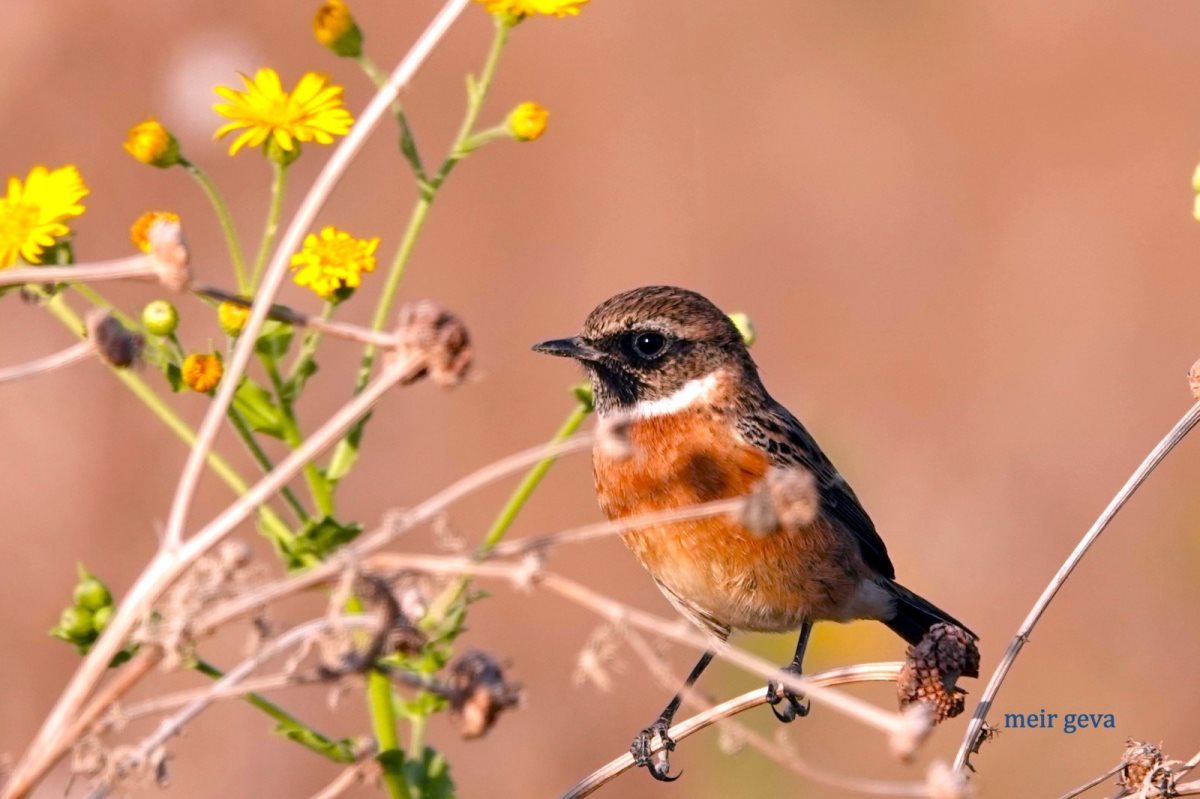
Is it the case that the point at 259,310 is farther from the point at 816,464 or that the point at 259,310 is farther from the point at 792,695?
the point at 816,464

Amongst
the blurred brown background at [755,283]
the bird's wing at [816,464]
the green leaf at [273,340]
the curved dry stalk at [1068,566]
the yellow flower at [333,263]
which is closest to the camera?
the curved dry stalk at [1068,566]

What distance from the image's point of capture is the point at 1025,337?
11078 millimetres

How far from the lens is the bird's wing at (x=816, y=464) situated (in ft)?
15.2

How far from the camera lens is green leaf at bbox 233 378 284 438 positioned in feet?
9.09

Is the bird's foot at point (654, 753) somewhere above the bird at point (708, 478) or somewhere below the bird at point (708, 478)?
below

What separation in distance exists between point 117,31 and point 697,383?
25.9 ft

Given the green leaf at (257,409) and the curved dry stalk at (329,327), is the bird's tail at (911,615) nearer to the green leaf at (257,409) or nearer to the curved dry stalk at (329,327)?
the green leaf at (257,409)

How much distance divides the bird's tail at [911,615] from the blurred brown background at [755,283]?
2827 millimetres

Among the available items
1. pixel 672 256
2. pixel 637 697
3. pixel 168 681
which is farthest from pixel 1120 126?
pixel 168 681

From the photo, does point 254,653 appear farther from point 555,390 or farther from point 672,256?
point 672,256

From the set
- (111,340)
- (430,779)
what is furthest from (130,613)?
(430,779)

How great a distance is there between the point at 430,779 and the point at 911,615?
2.62 metres

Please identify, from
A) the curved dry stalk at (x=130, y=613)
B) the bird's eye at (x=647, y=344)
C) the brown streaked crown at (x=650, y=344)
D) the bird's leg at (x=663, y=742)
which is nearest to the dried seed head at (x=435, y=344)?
the curved dry stalk at (x=130, y=613)

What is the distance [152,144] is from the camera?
10.6 ft
